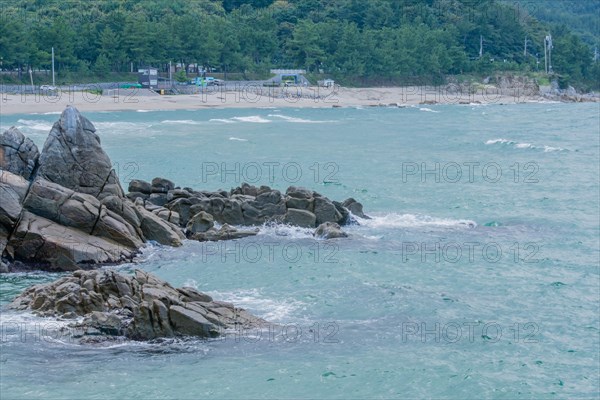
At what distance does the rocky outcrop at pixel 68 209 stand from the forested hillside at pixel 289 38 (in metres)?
87.3

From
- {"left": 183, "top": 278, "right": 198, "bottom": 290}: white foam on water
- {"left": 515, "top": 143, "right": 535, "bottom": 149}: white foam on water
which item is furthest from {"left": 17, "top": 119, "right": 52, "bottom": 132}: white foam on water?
{"left": 183, "top": 278, "right": 198, "bottom": 290}: white foam on water

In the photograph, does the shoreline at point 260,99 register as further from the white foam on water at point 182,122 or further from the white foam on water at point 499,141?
the white foam on water at point 499,141

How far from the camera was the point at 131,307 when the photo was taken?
21.8 metres

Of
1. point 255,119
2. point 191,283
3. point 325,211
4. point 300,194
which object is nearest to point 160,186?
point 300,194

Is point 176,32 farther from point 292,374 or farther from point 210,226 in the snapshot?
point 292,374

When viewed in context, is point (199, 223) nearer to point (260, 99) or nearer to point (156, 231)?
point (156, 231)

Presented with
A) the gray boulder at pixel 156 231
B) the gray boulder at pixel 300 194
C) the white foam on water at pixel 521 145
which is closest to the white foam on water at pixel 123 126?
the white foam on water at pixel 521 145

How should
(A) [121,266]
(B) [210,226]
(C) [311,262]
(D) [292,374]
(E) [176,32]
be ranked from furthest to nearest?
(E) [176,32], (B) [210,226], (C) [311,262], (A) [121,266], (D) [292,374]

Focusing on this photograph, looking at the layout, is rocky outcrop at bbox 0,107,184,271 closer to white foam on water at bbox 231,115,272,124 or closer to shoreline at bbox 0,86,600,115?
white foam on water at bbox 231,115,272,124

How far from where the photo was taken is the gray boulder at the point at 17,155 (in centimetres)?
3028

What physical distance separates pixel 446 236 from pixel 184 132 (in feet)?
148

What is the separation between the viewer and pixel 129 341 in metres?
20.8

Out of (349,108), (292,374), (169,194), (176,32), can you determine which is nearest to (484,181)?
(169,194)

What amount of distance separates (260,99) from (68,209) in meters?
93.7
